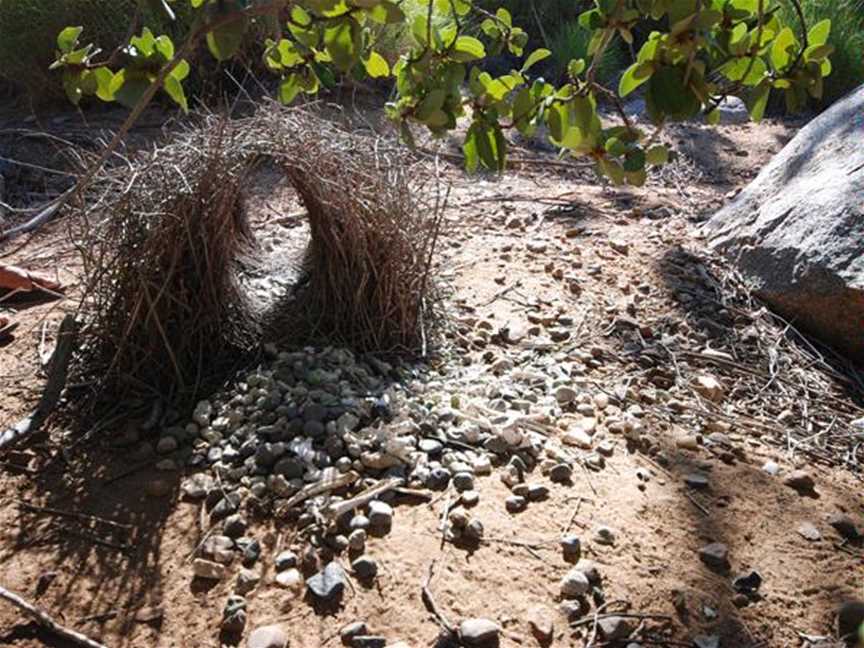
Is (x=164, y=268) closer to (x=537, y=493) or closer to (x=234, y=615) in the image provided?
(x=234, y=615)

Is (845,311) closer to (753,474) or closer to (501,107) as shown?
(753,474)

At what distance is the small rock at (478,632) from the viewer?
5.15 ft

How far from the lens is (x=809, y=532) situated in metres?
1.92

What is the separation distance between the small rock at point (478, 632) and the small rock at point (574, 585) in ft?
0.54

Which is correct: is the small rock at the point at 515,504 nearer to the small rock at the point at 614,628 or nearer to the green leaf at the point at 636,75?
the small rock at the point at 614,628

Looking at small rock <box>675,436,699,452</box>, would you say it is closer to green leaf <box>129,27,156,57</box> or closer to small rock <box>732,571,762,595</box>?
small rock <box>732,571,762,595</box>

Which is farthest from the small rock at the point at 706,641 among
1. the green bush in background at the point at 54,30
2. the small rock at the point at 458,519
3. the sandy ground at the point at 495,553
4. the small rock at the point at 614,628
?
the green bush in background at the point at 54,30

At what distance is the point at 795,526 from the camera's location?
6.37 feet

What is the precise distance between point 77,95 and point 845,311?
2297mm

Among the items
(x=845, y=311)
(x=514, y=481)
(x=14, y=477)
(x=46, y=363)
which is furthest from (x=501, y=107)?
(x=845, y=311)

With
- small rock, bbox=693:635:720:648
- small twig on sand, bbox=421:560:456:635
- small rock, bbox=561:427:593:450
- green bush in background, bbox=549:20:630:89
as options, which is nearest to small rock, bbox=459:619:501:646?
small twig on sand, bbox=421:560:456:635

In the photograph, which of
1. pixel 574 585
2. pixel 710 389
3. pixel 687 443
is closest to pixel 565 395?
pixel 687 443

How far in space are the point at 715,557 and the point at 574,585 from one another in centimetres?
33

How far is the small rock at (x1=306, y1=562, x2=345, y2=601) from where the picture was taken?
1.67 m
